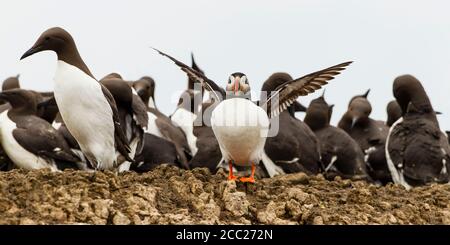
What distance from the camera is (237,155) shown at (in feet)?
46.5

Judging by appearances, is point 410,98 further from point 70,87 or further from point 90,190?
point 90,190

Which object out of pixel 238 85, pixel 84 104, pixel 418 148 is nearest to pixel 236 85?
pixel 238 85

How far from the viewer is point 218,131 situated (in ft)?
45.9

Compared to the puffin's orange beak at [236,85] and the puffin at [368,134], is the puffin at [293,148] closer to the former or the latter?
the puffin at [368,134]

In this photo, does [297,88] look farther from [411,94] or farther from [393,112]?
[393,112]

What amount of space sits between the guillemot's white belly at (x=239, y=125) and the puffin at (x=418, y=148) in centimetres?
566

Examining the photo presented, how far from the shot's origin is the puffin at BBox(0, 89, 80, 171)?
18.9m

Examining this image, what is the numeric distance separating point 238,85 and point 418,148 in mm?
5964

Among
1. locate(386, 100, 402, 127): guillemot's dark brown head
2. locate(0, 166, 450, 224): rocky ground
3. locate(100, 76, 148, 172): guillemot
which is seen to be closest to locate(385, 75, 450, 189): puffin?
locate(100, 76, 148, 172): guillemot

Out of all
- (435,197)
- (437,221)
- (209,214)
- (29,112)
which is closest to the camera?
(209,214)

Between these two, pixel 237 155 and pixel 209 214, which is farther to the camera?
pixel 237 155

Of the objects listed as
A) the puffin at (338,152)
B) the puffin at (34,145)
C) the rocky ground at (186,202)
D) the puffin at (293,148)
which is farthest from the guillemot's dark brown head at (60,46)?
the puffin at (338,152)

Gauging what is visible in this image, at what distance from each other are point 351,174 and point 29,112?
6.03m
